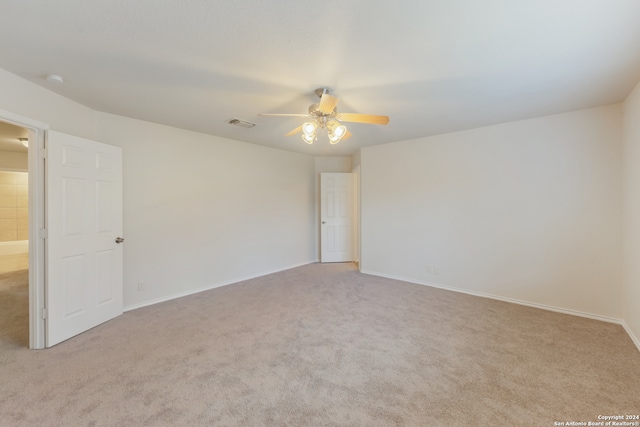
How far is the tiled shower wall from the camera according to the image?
6156 millimetres

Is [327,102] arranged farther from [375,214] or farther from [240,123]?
[375,214]

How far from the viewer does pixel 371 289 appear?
3951mm

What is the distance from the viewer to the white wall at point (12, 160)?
5168 millimetres

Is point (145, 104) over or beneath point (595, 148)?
over

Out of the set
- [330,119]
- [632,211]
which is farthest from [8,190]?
[632,211]

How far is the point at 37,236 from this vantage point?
2.35 metres

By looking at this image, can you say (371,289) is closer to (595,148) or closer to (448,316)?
(448,316)

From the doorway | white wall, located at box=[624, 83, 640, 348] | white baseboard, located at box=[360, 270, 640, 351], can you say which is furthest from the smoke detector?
white wall, located at box=[624, 83, 640, 348]

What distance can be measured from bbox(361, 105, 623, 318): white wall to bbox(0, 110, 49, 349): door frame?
4376 millimetres

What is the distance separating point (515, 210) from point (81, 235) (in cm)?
516

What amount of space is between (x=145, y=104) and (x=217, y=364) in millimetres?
2748

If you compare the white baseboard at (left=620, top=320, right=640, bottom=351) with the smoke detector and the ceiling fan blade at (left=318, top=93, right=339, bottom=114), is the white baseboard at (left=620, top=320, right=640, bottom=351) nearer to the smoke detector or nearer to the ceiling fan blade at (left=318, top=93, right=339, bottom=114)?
the ceiling fan blade at (left=318, top=93, right=339, bottom=114)

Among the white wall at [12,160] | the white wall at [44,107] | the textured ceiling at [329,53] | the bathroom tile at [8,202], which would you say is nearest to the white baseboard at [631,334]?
the textured ceiling at [329,53]

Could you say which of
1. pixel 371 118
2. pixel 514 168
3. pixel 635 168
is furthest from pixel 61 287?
pixel 635 168
